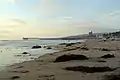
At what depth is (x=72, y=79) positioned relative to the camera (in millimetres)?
8875

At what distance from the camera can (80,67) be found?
11352 mm

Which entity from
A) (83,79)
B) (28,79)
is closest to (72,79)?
(83,79)

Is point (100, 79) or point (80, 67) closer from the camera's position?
point (100, 79)

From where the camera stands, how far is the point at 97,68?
35.6ft

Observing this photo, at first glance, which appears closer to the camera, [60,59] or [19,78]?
[19,78]

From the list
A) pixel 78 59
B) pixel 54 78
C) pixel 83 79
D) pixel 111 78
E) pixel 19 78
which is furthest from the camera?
pixel 78 59

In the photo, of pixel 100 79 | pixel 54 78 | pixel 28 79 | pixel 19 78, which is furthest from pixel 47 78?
pixel 100 79

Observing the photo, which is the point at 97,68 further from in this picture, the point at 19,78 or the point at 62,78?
the point at 19,78

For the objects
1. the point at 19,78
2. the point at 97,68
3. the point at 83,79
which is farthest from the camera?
the point at 97,68

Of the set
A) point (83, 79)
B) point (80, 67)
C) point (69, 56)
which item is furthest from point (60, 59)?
point (83, 79)

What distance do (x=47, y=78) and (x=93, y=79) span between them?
1.92 metres

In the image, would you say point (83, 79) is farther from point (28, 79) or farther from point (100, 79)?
→ point (28, 79)

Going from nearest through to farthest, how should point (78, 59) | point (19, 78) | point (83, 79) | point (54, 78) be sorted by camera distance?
point (83, 79), point (54, 78), point (19, 78), point (78, 59)

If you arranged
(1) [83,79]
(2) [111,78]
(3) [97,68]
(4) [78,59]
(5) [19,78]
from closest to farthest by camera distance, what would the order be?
(2) [111,78]
(1) [83,79]
(5) [19,78]
(3) [97,68]
(4) [78,59]
